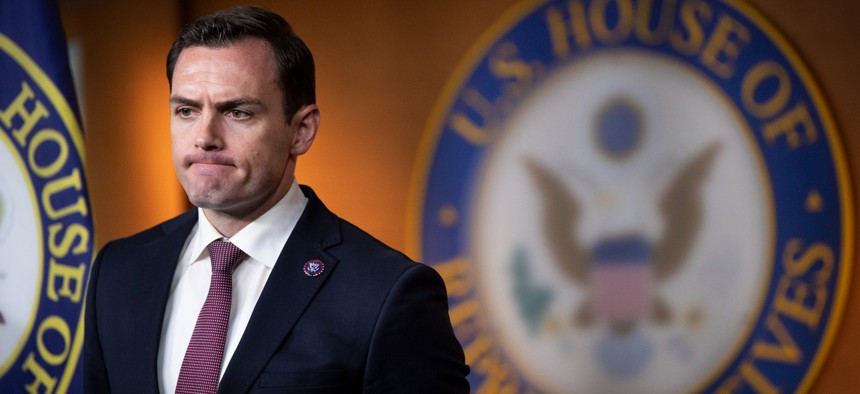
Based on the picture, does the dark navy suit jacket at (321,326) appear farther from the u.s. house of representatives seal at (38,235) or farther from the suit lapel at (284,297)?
the u.s. house of representatives seal at (38,235)

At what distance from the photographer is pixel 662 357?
3066 millimetres

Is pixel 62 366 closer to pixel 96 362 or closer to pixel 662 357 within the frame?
pixel 96 362

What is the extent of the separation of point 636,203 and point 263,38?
6.56 ft

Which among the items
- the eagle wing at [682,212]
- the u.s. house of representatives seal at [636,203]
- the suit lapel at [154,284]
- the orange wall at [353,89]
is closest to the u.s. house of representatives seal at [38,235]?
the orange wall at [353,89]

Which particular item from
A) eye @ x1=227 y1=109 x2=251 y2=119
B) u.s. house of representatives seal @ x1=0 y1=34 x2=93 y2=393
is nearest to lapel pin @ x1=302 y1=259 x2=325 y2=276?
eye @ x1=227 y1=109 x2=251 y2=119

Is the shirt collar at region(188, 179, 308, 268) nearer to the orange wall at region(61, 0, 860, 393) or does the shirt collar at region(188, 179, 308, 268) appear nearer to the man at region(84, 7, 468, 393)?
the man at region(84, 7, 468, 393)

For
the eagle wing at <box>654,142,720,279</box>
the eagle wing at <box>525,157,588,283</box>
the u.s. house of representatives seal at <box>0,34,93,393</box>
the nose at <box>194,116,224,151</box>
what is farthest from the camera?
the eagle wing at <box>525,157,588,283</box>

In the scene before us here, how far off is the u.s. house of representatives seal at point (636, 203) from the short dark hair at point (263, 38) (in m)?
1.90

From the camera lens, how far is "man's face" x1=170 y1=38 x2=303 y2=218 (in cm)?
124

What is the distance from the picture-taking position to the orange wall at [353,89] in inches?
113

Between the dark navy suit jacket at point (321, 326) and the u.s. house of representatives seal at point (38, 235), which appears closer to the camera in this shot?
the dark navy suit jacket at point (321, 326)

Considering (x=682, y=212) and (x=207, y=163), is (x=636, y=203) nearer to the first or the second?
(x=682, y=212)

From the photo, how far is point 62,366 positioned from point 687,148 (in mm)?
1918

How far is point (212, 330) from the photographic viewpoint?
4.21 feet
